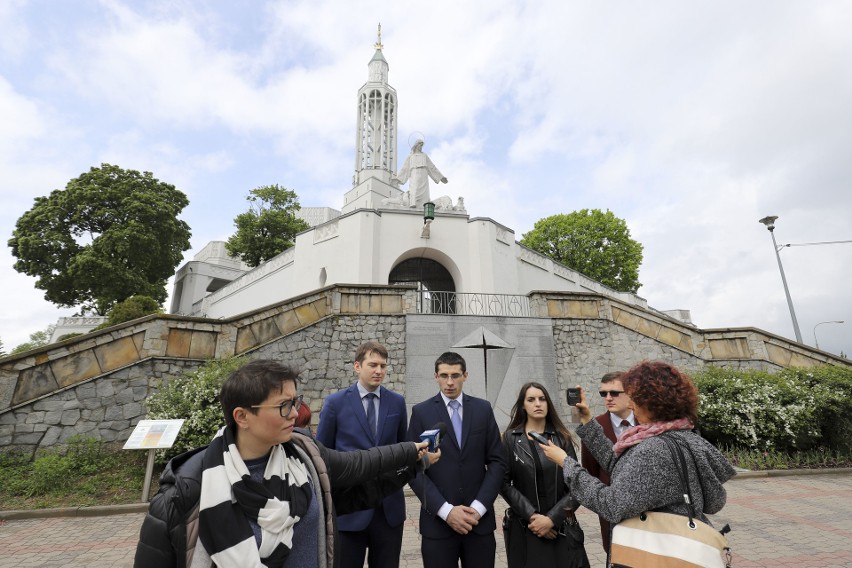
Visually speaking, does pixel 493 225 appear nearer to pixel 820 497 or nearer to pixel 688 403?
pixel 820 497

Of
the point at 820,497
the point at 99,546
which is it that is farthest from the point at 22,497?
the point at 820,497

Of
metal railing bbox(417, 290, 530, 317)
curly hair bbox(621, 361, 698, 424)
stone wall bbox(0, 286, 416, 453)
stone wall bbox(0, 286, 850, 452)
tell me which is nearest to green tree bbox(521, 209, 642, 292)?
metal railing bbox(417, 290, 530, 317)

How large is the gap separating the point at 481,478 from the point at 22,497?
758cm

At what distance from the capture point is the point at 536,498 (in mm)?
2816

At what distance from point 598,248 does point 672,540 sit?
3143 cm

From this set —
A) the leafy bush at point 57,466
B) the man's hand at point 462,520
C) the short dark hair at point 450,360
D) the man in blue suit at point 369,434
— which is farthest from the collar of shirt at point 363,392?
the leafy bush at point 57,466

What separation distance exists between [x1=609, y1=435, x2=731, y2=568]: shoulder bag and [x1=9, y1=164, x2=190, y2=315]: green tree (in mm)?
27454

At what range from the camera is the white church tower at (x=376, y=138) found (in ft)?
121

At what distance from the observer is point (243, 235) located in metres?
30.2

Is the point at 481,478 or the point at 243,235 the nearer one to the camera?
the point at 481,478

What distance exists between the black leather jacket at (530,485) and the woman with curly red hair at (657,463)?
0.74 meters

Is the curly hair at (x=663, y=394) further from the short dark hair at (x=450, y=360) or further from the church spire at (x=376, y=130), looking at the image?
the church spire at (x=376, y=130)

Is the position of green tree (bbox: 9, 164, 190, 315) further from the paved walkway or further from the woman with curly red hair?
the woman with curly red hair

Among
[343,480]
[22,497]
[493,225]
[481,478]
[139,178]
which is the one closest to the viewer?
[343,480]
